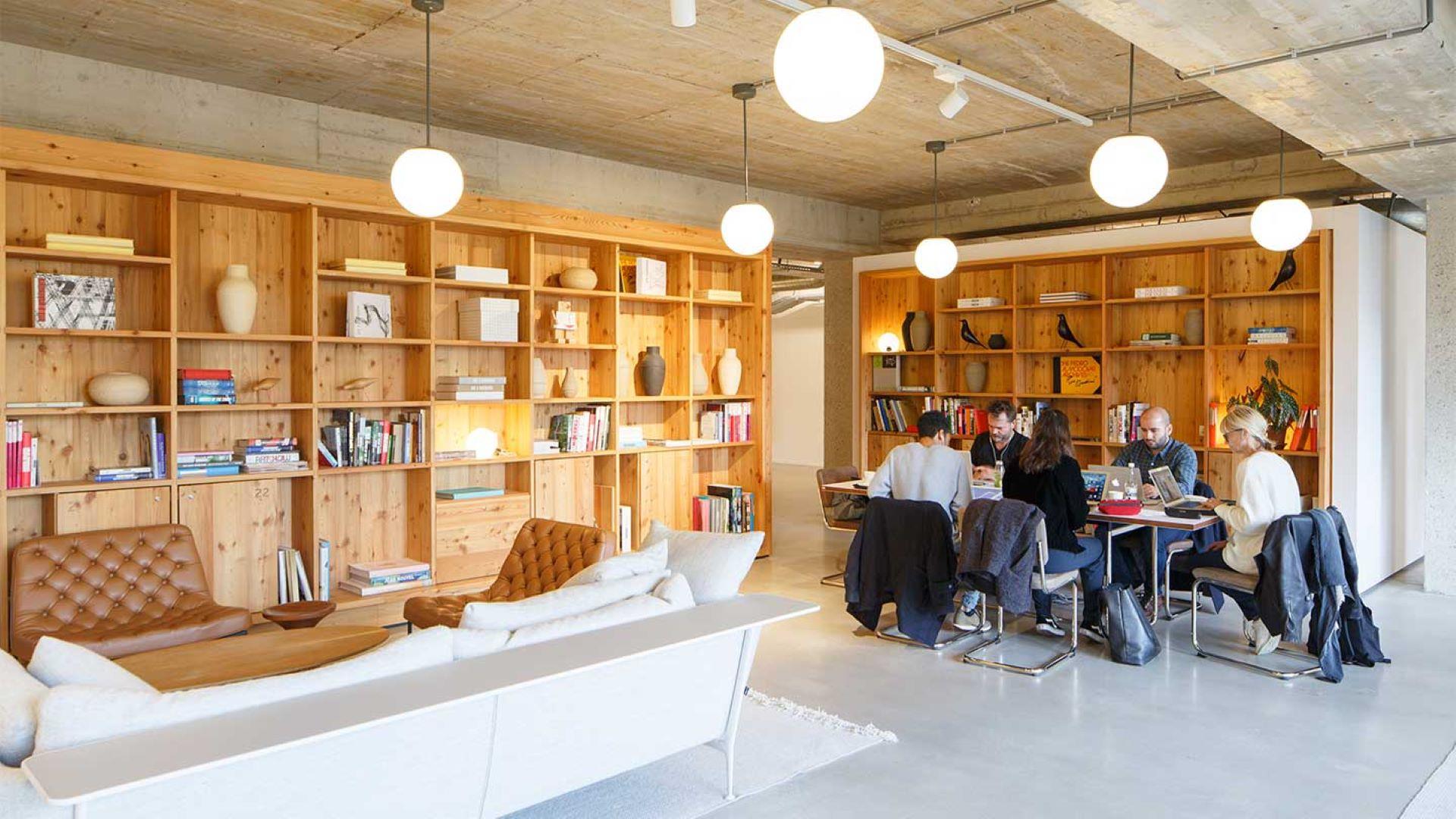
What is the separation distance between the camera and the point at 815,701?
4.41m

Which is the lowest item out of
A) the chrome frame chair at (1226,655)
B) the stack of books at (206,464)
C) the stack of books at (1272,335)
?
the chrome frame chair at (1226,655)

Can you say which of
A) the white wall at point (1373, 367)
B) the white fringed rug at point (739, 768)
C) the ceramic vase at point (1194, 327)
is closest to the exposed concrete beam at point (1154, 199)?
the white wall at point (1373, 367)

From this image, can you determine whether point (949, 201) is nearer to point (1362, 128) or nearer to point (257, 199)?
point (1362, 128)

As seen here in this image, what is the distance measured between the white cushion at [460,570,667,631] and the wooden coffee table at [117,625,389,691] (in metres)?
0.91

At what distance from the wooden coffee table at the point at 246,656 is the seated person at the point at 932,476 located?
2.79m

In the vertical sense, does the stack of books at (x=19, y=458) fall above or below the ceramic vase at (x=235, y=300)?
below

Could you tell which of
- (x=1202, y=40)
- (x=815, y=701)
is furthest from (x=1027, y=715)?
(x=1202, y=40)

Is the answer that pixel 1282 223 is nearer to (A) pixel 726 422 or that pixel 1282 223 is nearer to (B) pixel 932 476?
(B) pixel 932 476

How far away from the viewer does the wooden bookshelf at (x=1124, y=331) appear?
22.9 feet

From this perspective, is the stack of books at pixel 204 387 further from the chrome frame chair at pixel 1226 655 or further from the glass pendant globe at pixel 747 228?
the chrome frame chair at pixel 1226 655

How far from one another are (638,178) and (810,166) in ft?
4.58

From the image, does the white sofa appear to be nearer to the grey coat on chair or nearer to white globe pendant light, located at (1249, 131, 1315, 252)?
the grey coat on chair

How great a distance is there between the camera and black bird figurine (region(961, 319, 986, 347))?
8.66m

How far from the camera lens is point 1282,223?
18.0 ft
